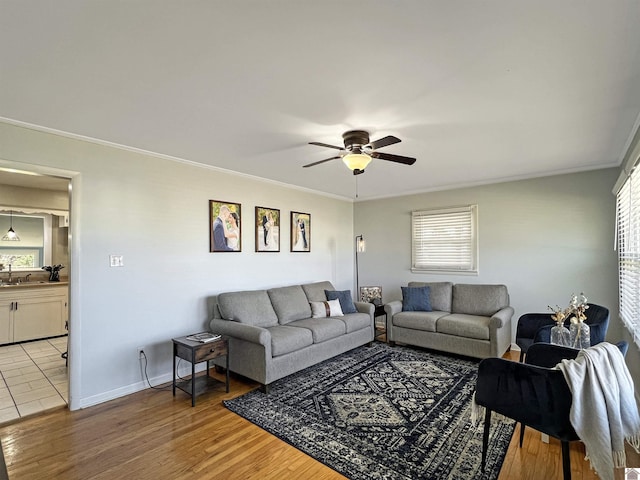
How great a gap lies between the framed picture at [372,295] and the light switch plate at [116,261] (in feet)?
12.4

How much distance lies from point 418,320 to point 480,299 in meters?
0.96

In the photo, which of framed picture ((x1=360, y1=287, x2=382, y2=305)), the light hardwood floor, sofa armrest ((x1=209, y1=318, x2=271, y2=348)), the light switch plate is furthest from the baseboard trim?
framed picture ((x1=360, y1=287, x2=382, y2=305))

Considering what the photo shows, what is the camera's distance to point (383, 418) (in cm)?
279

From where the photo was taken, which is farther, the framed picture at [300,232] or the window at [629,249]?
the framed picture at [300,232]

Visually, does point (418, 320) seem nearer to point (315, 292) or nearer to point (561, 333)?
point (315, 292)

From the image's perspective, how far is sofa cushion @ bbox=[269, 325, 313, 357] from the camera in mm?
3409

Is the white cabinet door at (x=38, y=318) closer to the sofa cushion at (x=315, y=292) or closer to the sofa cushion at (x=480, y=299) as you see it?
the sofa cushion at (x=315, y=292)

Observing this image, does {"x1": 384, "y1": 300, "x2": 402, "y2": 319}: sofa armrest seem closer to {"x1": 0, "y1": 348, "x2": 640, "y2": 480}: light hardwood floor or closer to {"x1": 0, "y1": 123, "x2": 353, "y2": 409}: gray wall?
{"x1": 0, "y1": 123, "x2": 353, "y2": 409}: gray wall

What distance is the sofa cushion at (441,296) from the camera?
498 cm

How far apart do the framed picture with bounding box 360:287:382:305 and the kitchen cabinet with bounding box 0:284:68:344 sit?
511 centimetres

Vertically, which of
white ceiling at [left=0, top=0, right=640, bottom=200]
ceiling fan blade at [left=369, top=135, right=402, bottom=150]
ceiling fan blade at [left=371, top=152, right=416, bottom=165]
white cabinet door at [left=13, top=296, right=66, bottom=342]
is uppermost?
white ceiling at [left=0, top=0, right=640, bottom=200]

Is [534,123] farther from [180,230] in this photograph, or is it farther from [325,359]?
[180,230]

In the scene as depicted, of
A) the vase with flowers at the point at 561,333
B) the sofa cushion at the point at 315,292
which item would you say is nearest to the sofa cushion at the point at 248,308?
the sofa cushion at the point at 315,292

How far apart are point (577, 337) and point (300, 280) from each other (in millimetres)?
3764
